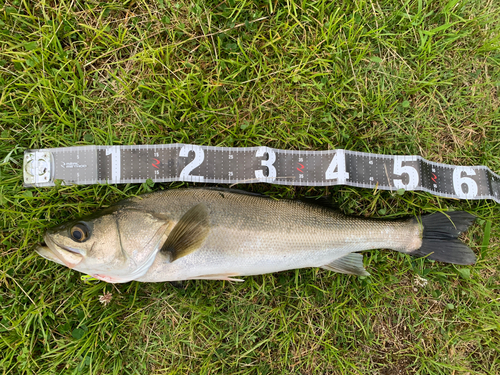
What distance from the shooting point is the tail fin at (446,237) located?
121 inches

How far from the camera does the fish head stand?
244 cm

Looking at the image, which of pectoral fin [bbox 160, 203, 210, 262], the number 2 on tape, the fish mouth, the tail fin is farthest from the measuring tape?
the fish mouth

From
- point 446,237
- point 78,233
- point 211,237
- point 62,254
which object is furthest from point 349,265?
point 62,254

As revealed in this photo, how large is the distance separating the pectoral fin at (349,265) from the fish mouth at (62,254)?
86.6 inches

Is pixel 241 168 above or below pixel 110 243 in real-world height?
Answer: above

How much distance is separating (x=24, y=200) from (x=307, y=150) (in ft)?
9.32

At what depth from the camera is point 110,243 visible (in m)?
2.46

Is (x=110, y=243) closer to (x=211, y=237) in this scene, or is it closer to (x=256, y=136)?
(x=211, y=237)

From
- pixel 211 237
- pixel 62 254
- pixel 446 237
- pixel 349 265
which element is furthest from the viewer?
pixel 446 237

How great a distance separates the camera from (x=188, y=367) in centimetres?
295

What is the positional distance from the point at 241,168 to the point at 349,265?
4.66 feet

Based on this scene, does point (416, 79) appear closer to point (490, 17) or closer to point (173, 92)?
point (490, 17)

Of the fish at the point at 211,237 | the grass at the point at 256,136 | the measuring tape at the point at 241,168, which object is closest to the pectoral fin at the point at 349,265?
the fish at the point at 211,237

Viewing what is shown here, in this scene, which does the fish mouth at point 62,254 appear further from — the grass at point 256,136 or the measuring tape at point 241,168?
the measuring tape at point 241,168
